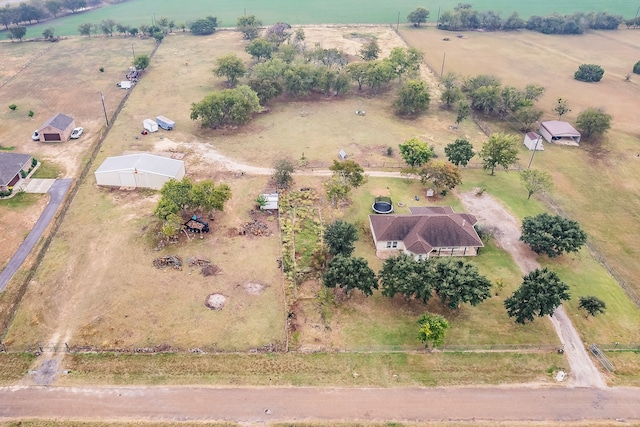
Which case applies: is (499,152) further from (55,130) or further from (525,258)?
(55,130)

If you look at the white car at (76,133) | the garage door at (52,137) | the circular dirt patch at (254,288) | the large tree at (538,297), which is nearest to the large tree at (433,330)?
the large tree at (538,297)

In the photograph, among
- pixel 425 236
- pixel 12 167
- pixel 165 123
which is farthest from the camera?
pixel 165 123

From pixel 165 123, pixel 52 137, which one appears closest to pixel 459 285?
pixel 165 123

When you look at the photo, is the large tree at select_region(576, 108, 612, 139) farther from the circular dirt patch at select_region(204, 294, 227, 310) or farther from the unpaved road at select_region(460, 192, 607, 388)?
the circular dirt patch at select_region(204, 294, 227, 310)

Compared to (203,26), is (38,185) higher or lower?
lower

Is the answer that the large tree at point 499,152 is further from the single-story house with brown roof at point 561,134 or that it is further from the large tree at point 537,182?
the single-story house with brown roof at point 561,134

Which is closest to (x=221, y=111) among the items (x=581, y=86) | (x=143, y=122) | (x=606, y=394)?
(x=143, y=122)

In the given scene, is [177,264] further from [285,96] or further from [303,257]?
[285,96]
